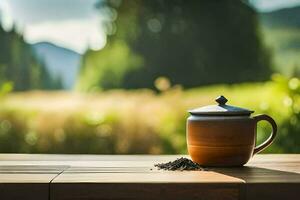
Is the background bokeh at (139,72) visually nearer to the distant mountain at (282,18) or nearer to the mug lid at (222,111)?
the distant mountain at (282,18)

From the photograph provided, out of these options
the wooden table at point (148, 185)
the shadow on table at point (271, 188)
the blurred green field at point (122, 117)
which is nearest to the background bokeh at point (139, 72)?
the blurred green field at point (122, 117)

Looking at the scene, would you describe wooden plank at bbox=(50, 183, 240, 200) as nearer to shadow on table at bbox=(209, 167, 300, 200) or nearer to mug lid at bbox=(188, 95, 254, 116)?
shadow on table at bbox=(209, 167, 300, 200)

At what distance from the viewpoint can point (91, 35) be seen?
3.34 metres

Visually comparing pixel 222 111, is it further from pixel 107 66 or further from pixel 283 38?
pixel 283 38

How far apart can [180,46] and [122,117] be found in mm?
585

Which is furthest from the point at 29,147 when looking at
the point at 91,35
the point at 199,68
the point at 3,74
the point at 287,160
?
the point at 287,160

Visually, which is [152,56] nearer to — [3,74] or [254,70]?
[254,70]

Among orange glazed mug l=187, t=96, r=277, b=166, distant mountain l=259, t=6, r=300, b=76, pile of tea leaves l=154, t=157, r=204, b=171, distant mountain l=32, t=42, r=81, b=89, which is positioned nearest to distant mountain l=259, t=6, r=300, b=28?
distant mountain l=259, t=6, r=300, b=76

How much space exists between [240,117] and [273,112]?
5.98 ft

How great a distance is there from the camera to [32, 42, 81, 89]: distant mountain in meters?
3.30

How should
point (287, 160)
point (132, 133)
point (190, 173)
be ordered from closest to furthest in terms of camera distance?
point (190, 173)
point (287, 160)
point (132, 133)

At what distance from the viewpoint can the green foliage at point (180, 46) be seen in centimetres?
329

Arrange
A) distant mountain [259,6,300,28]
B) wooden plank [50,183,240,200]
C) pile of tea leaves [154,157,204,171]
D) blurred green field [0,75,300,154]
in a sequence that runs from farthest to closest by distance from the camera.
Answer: distant mountain [259,6,300,28], blurred green field [0,75,300,154], pile of tea leaves [154,157,204,171], wooden plank [50,183,240,200]

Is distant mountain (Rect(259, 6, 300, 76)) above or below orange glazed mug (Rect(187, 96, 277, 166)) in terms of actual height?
above
